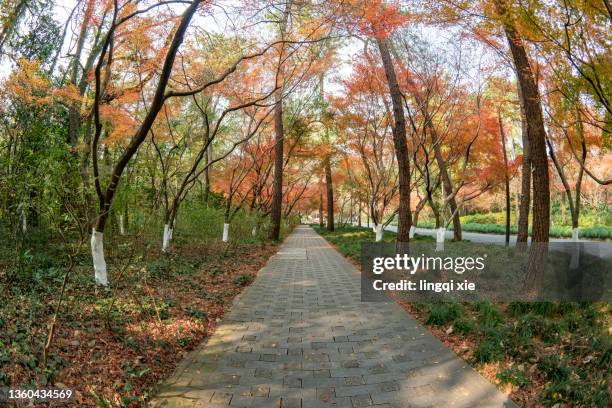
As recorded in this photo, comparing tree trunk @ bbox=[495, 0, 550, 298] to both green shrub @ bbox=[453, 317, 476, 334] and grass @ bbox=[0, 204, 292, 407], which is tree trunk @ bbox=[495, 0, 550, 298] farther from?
grass @ bbox=[0, 204, 292, 407]

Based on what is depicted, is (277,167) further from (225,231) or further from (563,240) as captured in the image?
(563,240)

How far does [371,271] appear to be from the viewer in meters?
9.20

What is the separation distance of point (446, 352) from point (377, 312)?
5.41 ft

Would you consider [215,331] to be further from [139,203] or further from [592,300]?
[592,300]

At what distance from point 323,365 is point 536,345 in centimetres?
210

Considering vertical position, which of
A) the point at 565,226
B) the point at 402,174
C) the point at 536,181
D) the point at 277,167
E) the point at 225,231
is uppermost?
the point at 277,167

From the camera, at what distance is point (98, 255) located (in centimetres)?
562

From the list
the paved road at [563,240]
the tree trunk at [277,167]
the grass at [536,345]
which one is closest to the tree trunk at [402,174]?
the grass at [536,345]

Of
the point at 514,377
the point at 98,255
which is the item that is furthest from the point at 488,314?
the point at 98,255

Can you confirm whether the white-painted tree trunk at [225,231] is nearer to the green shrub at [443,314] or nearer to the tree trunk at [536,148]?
the green shrub at [443,314]

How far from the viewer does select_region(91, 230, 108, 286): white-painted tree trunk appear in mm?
5562

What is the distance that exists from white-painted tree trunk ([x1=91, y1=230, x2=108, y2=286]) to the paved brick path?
202 centimetres

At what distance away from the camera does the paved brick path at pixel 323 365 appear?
2.99 metres

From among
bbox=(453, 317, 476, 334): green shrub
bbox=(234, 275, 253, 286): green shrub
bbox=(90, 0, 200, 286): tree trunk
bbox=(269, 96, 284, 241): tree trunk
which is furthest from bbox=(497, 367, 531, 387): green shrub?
bbox=(269, 96, 284, 241): tree trunk
